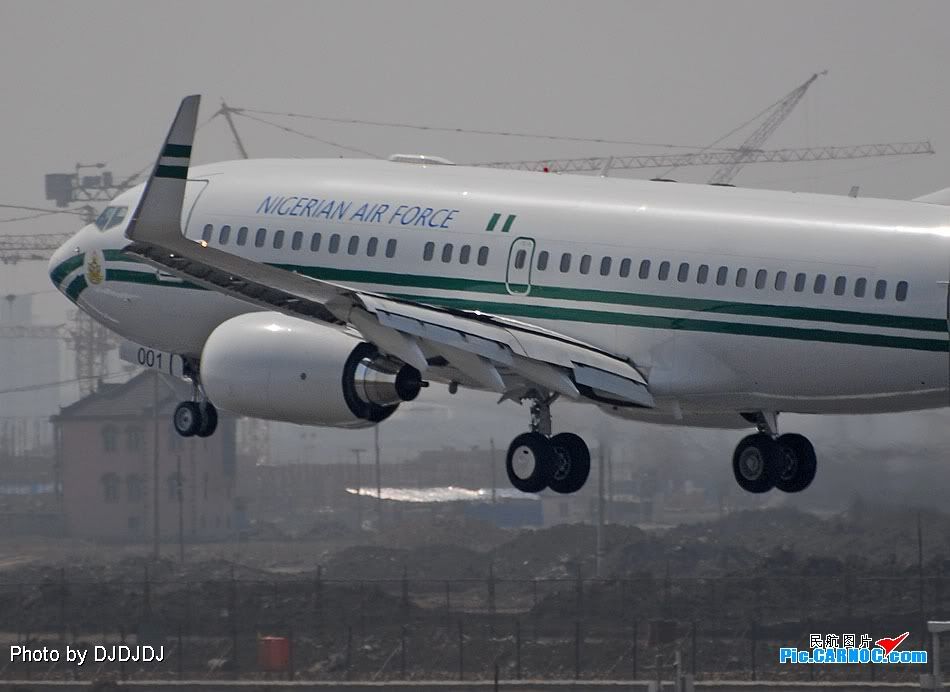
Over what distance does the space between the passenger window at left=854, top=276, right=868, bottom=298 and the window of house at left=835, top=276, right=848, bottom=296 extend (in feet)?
0.61

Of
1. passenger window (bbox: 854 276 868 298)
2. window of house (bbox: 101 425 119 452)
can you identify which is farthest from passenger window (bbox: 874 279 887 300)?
window of house (bbox: 101 425 119 452)

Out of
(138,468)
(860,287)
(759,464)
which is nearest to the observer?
(860,287)

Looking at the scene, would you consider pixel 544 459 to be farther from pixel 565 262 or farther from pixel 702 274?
pixel 702 274

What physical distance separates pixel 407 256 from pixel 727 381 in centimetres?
709

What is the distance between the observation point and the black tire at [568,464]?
45219 millimetres

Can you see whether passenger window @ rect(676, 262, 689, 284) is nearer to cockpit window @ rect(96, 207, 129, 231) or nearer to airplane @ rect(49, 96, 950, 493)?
airplane @ rect(49, 96, 950, 493)

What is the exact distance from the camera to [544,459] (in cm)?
4475

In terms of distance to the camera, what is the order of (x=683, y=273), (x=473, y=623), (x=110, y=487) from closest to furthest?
(x=683, y=273), (x=473, y=623), (x=110, y=487)

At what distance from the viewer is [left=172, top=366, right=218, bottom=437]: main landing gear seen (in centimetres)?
5066

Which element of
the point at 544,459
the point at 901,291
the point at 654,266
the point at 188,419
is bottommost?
Result: the point at 544,459

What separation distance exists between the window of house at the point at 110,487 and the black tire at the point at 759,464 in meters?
65.9

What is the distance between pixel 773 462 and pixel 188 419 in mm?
12651

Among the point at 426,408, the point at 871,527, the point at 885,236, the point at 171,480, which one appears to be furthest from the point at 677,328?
the point at 171,480

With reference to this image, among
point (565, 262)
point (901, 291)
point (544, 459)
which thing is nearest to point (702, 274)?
point (565, 262)
